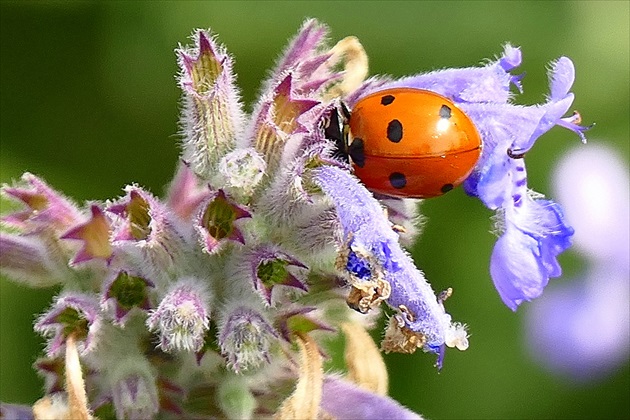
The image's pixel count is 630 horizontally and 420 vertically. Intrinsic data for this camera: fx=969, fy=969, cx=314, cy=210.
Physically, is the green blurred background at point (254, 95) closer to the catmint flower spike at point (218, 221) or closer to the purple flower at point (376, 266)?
the catmint flower spike at point (218, 221)

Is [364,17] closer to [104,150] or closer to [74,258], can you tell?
[104,150]

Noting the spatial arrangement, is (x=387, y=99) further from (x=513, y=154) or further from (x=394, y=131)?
(x=513, y=154)

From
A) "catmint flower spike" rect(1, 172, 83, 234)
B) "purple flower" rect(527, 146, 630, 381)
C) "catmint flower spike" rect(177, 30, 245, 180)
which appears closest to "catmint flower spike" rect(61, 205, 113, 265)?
"catmint flower spike" rect(1, 172, 83, 234)

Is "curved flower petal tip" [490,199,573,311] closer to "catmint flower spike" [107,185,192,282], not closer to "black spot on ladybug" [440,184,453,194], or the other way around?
"black spot on ladybug" [440,184,453,194]

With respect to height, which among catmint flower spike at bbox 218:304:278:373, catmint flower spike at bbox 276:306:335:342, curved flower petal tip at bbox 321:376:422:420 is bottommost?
curved flower petal tip at bbox 321:376:422:420

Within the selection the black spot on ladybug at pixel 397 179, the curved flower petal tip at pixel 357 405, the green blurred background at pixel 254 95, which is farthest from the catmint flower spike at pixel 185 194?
the green blurred background at pixel 254 95

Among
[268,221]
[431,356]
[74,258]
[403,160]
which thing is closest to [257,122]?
[268,221]
